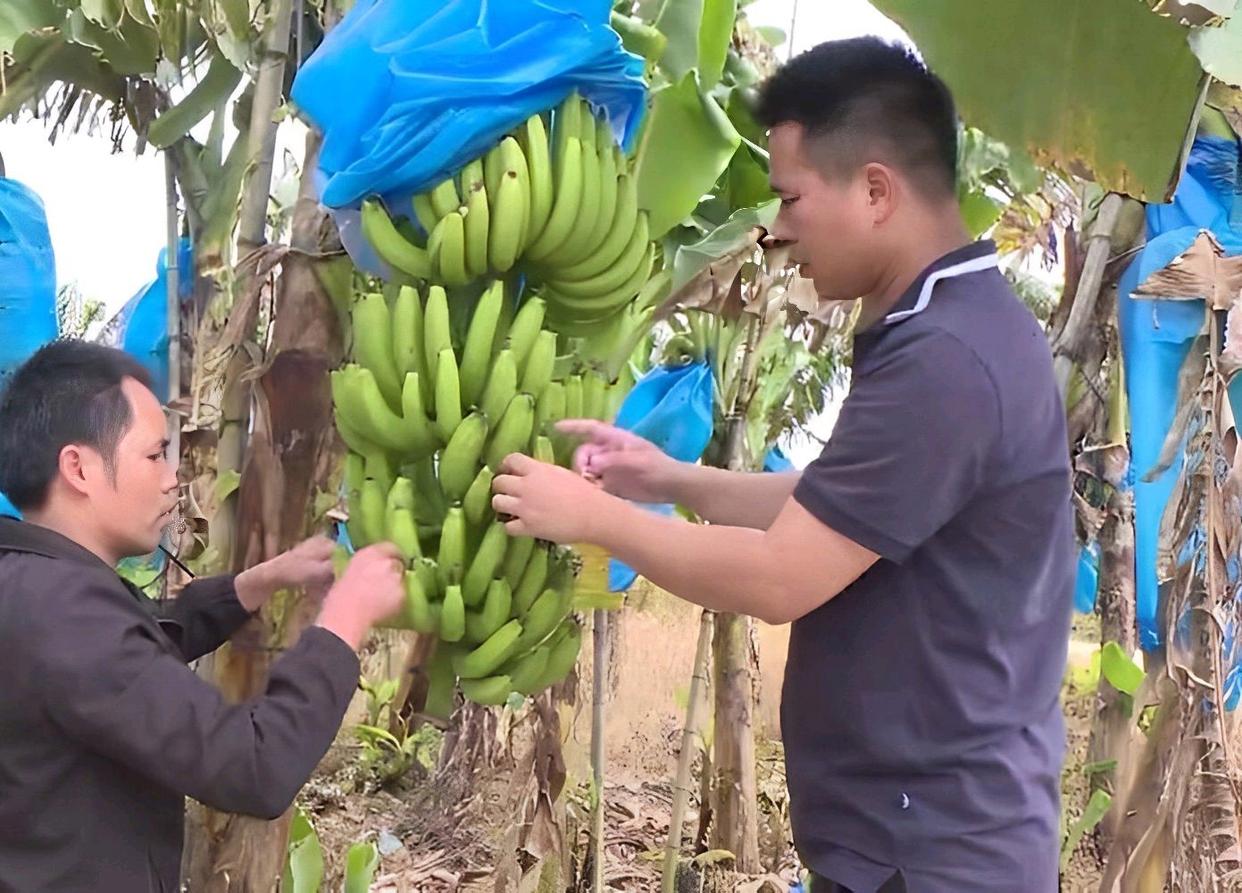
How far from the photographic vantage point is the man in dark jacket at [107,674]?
3.35 ft

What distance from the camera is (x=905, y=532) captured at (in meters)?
1.00

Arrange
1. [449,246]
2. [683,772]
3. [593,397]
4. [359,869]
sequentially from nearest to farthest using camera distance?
[449,246]
[593,397]
[359,869]
[683,772]

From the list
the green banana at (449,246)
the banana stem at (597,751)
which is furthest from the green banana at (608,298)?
the banana stem at (597,751)

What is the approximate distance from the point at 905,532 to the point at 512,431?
17.2 inches

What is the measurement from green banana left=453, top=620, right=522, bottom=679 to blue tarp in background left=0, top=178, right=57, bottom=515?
1.14m

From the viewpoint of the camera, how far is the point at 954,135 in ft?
3.77

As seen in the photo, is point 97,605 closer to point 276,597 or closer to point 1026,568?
point 276,597

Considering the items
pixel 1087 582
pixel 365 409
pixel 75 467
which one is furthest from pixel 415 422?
pixel 1087 582

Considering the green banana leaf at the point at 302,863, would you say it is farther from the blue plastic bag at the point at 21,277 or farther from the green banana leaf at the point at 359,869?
the blue plastic bag at the point at 21,277

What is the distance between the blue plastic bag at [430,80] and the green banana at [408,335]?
11 cm

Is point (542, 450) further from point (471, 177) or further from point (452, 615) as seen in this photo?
point (471, 177)

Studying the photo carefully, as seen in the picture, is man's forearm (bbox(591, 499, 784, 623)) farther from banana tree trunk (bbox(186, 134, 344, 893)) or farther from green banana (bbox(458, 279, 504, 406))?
banana tree trunk (bbox(186, 134, 344, 893))

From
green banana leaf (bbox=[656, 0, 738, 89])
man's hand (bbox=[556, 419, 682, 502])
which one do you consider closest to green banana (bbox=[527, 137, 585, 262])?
man's hand (bbox=[556, 419, 682, 502])

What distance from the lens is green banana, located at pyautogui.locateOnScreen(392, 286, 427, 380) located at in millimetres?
1167
